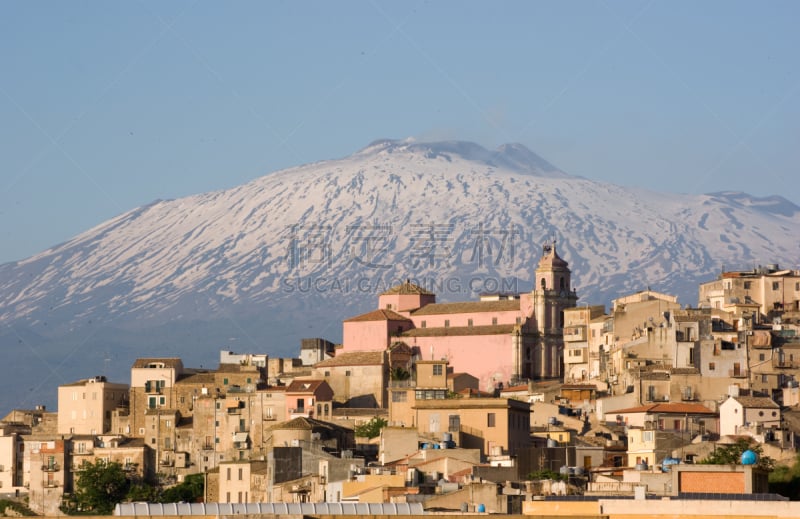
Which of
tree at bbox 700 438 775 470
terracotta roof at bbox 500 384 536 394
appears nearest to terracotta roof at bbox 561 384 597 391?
terracotta roof at bbox 500 384 536 394

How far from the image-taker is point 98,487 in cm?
9938

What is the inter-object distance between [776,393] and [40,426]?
41.8m

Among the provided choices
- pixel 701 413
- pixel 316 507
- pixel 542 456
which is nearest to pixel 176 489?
pixel 701 413

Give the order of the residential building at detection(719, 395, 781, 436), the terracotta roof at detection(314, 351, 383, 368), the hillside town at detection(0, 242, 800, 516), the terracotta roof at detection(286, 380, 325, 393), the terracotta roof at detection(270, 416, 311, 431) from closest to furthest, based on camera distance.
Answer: the hillside town at detection(0, 242, 800, 516) → the residential building at detection(719, 395, 781, 436) → the terracotta roof at detection(270, 416, 311, 431) → the terracotta roof at detection(286, 380, 325, 393) → the terracotta roof at detection(314, 351, 383, 368)

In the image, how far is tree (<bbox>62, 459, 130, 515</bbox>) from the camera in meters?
98.2

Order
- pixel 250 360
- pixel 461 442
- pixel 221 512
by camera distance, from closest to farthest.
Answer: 1. pixel 221 512
2. pixel 461 442
3. pixel 250 360

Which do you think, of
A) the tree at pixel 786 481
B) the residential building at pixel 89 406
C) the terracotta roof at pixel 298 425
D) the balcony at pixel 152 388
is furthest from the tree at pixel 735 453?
the residential building at pixel 89 406

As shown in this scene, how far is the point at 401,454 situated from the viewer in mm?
72000

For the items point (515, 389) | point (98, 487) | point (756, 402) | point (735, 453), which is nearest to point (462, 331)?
point (515, 389)

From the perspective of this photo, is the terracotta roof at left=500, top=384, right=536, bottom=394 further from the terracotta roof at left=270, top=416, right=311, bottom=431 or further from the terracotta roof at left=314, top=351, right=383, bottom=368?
the terracotta roof at left=270, top=416, right=311, bottom=431

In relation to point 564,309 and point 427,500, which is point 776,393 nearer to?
point 564,309

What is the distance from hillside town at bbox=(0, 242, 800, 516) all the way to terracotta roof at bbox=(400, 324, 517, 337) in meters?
0.10

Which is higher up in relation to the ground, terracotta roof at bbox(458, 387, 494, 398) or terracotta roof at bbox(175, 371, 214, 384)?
terracotta roof at bbox(175, 371, 214, 384)

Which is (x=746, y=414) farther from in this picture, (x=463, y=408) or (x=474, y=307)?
(x=474, y=307)
